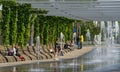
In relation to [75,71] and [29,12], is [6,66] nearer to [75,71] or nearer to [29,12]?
[75,71]

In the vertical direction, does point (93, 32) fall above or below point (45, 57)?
below

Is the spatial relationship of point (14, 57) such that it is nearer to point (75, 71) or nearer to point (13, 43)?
point (13, 43)

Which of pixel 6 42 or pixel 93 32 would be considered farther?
pixel 93 32

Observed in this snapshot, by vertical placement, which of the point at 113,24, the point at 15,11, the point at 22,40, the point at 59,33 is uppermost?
the point at 15,11

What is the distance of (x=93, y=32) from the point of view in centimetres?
7562

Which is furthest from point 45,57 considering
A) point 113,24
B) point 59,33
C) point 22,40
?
point 113,24

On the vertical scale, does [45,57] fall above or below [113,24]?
above

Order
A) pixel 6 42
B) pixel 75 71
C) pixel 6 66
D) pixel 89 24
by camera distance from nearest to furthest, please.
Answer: pixel 75 71, pixel 6 66, pixel 6 42, pixel 89 24

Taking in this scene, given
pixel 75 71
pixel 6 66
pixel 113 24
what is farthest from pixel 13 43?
pixel 113 24

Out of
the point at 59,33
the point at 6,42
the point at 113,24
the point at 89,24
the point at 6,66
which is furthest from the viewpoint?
the point at 113,24

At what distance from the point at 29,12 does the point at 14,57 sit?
6.02 metres

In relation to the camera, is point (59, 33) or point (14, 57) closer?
point (14, 57)

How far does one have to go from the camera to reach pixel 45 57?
26781 millimetres

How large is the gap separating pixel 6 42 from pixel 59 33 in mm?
15608
